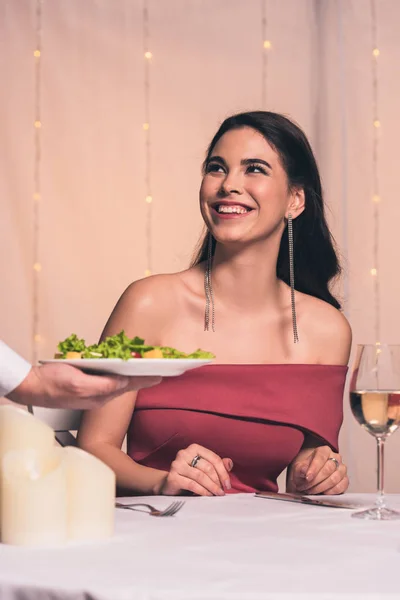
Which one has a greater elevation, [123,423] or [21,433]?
[21,433]

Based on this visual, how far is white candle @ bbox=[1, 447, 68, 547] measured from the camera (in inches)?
42.8

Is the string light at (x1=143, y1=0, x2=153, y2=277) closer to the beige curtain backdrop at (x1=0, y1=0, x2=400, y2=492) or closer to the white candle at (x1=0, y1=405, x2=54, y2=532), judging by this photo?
the beige curtain backdrop at (x1=0, y1=0, x2=400, y2=492)

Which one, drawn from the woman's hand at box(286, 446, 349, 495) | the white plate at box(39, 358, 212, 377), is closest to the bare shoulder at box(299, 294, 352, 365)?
the woman's hand at box(286, 446, 349, 495)

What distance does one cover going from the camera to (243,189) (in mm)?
2361

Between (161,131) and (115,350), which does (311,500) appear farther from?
(161,131)

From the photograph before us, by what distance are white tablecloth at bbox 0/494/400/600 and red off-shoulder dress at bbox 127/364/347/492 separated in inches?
33.3

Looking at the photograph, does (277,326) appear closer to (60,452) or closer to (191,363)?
(191,363)

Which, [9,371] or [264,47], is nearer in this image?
[9,371]

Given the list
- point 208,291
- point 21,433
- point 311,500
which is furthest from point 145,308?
point 21,433

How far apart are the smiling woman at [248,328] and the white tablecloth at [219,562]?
→ 668mm

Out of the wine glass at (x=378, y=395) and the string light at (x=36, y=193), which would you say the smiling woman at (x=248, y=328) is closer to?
the wine glass at (x=378, y=395)

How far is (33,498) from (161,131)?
317cm

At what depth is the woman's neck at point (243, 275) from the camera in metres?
2.44

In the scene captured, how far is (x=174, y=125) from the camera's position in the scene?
4.14 m
